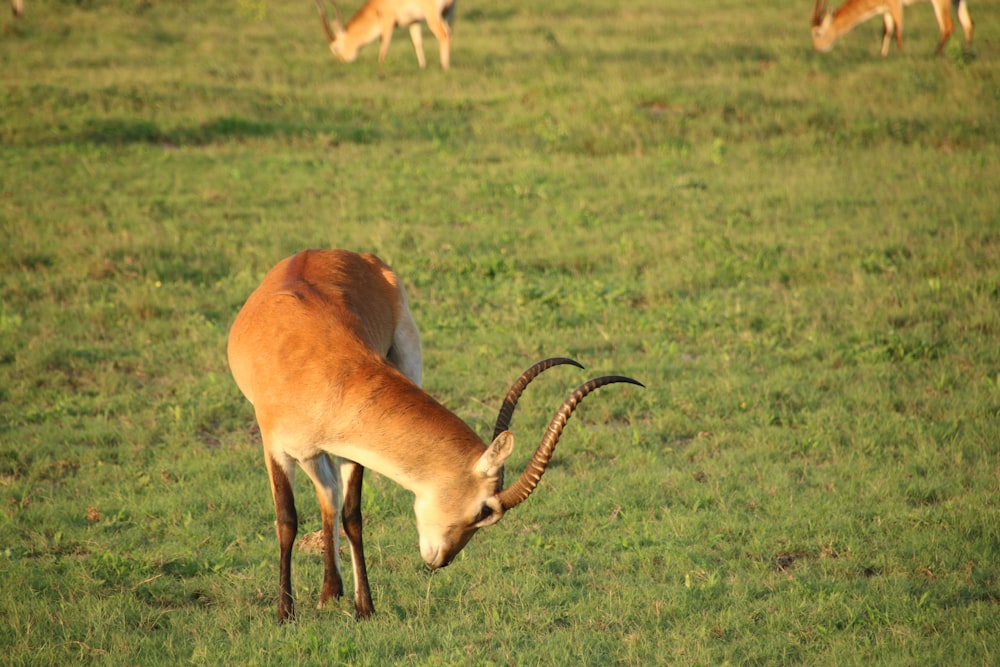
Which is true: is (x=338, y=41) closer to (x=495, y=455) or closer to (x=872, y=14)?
(x=872, y=14)

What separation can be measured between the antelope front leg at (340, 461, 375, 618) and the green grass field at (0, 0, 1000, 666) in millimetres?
158

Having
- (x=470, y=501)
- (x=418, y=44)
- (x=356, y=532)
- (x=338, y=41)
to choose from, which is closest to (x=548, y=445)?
(x=470, y=501)

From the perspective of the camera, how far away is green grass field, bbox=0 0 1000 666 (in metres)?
4.23

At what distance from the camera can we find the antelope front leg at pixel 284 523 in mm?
4152

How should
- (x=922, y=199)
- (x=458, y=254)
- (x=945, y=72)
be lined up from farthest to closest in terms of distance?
1. (x=945, y=72)
2. (x=922, y=199)
3. (x=458, y=254)

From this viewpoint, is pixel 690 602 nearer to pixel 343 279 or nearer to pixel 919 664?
pixel 919 664

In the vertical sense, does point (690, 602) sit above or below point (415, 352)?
below

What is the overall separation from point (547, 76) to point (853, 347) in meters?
8.86

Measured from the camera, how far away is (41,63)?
15.3 meters

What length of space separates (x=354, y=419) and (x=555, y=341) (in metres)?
3.55

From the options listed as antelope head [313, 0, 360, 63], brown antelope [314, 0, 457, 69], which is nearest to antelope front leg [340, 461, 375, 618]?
brown antelope [314, 0, 457, 69]

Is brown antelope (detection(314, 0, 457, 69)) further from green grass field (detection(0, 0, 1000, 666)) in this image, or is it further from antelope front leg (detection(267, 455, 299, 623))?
antelope front leg (detection(267, 455, 299, 623))

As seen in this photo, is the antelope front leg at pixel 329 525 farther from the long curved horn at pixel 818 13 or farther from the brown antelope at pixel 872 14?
the long curved horn at pixel 818 13

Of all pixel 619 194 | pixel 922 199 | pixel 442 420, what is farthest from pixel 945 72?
pixel 442 420
